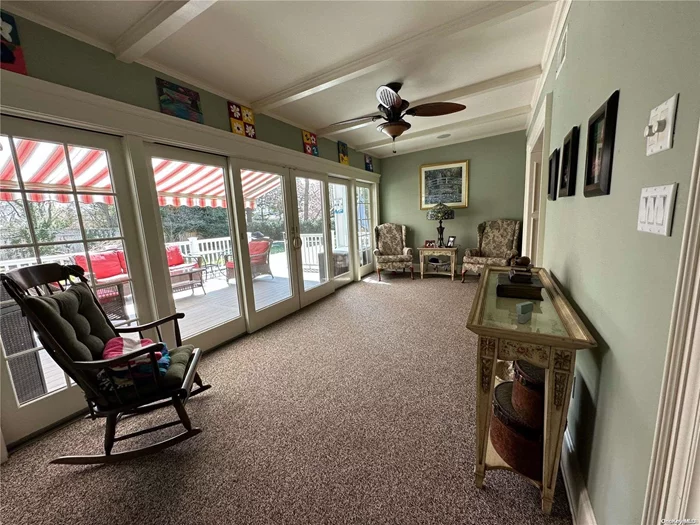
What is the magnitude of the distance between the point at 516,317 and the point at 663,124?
0.76 meters

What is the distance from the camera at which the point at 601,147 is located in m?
1.02

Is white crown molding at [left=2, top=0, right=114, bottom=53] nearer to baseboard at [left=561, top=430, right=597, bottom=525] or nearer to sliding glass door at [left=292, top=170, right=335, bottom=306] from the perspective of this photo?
sliding glass door at [left=292, top=170, right=335, bottom=306]

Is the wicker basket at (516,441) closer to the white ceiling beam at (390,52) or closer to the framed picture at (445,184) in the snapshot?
the white ceiling beam at (390,52)

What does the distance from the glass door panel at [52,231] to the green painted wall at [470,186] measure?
4554mm

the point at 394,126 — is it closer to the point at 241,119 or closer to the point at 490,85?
the point at 490,85

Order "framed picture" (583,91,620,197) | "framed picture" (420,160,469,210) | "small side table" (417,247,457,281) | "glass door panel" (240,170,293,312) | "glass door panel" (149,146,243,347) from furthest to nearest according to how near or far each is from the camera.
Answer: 1. "framed picture" (420,160,469,210)
2. "small side table" (417,247,457,281)
3. "glass door panel" (240,170,293,312)
4. "glass door panel" (149,146,243,347)
5. "framed picture" (583,91,620,197)

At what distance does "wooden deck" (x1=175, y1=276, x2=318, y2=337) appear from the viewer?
260 cm

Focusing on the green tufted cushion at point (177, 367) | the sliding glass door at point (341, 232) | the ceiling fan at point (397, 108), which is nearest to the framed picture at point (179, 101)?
the ceiling fan at point (397, 108)

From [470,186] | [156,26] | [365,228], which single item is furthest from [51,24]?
[470,186]

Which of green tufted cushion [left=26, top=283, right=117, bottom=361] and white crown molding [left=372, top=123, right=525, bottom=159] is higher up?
white crown molding [left=372, top=123, right=525, bottom=159]

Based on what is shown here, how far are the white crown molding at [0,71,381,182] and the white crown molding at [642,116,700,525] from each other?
2.73 m

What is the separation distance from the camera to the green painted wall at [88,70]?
5.21 feet

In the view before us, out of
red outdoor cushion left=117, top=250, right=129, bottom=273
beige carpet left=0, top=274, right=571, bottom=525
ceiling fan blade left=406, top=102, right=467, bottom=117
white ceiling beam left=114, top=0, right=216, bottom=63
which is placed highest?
white ceiling beam left=114, top=0, right=216, bottom=63

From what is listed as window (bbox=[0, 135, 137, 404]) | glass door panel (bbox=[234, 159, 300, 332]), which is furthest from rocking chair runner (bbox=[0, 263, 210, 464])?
glass door panel (bbox=[234, 159, 300, 332])
